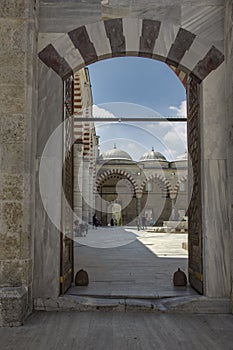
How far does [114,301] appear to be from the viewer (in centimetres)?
344

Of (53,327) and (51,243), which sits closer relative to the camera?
(53,327)

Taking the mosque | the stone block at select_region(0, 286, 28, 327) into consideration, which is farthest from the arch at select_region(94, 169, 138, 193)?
the stone block at select_region(0, 286, 28, 327)

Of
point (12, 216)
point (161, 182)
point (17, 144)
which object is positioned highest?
point (161, 182)

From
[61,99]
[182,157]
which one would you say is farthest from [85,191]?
[182,157]

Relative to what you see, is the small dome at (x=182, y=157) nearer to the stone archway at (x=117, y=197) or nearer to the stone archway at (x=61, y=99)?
the stone archway at (x=117, y=197)

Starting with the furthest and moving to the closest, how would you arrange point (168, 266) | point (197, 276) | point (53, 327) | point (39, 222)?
point (168, 266) → point (197, 276) → point (39, 222) → point (53, 327)

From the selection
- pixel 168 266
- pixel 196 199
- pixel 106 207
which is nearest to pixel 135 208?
pixel 106 207

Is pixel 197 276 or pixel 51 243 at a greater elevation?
pixel 51 243

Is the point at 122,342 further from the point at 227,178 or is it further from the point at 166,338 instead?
the point at 227,178

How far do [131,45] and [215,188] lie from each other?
64.3 inches

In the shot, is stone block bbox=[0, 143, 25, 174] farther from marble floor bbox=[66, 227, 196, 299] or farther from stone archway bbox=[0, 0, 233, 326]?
marble floor bbox=[66, 227, 196, 299]

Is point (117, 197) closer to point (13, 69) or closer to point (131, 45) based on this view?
point (131, 45)

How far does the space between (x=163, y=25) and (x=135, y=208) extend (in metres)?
26.6

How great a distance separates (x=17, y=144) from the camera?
321cm
